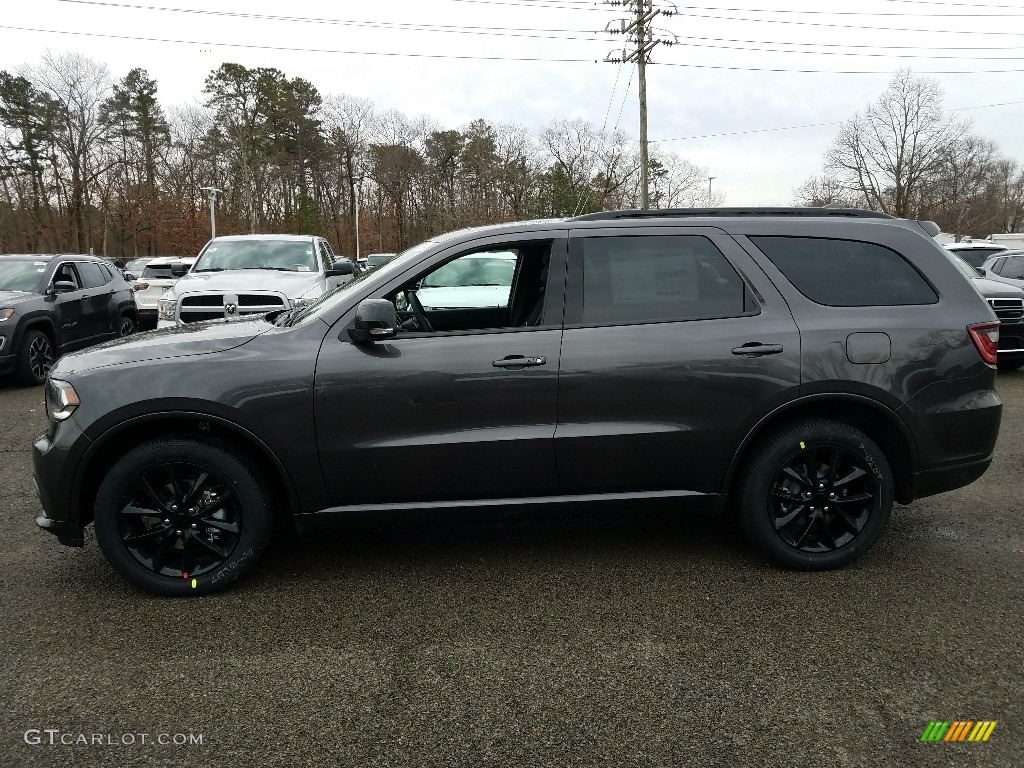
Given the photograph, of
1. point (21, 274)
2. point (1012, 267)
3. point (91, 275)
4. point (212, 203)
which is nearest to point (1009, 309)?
point (1012, 267)

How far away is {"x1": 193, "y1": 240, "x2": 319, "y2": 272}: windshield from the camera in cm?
1070

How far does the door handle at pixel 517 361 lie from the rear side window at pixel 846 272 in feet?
4.32

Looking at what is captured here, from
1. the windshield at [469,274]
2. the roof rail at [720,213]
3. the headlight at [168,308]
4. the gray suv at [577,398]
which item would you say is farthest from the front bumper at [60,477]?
the headlight at [168,308]

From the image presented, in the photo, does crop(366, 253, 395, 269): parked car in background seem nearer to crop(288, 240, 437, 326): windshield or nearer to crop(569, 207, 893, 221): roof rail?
crop(288, 240, 437, 326): windshield

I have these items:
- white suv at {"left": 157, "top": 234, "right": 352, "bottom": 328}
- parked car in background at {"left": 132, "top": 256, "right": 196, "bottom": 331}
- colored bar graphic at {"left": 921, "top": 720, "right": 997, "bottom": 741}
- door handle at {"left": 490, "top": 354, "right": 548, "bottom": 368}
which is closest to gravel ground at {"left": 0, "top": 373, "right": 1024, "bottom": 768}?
colored bar graphic at {"left": 921, "top": 720, "right": 997, "bottom": 741}

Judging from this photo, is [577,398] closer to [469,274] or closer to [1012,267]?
[469,274]

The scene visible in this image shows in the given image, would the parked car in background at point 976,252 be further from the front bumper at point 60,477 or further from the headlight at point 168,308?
the front bumper at point 60,477

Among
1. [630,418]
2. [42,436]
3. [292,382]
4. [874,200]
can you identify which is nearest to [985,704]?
[630,418]

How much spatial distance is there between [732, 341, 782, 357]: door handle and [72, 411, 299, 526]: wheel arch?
226cm

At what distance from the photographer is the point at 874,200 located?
63.0 m

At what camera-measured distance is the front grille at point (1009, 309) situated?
34.1 ft

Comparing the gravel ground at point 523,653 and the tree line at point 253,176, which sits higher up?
the tree line at point 253,176

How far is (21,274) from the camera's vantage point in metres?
10.6

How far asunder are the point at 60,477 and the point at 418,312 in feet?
6.28
